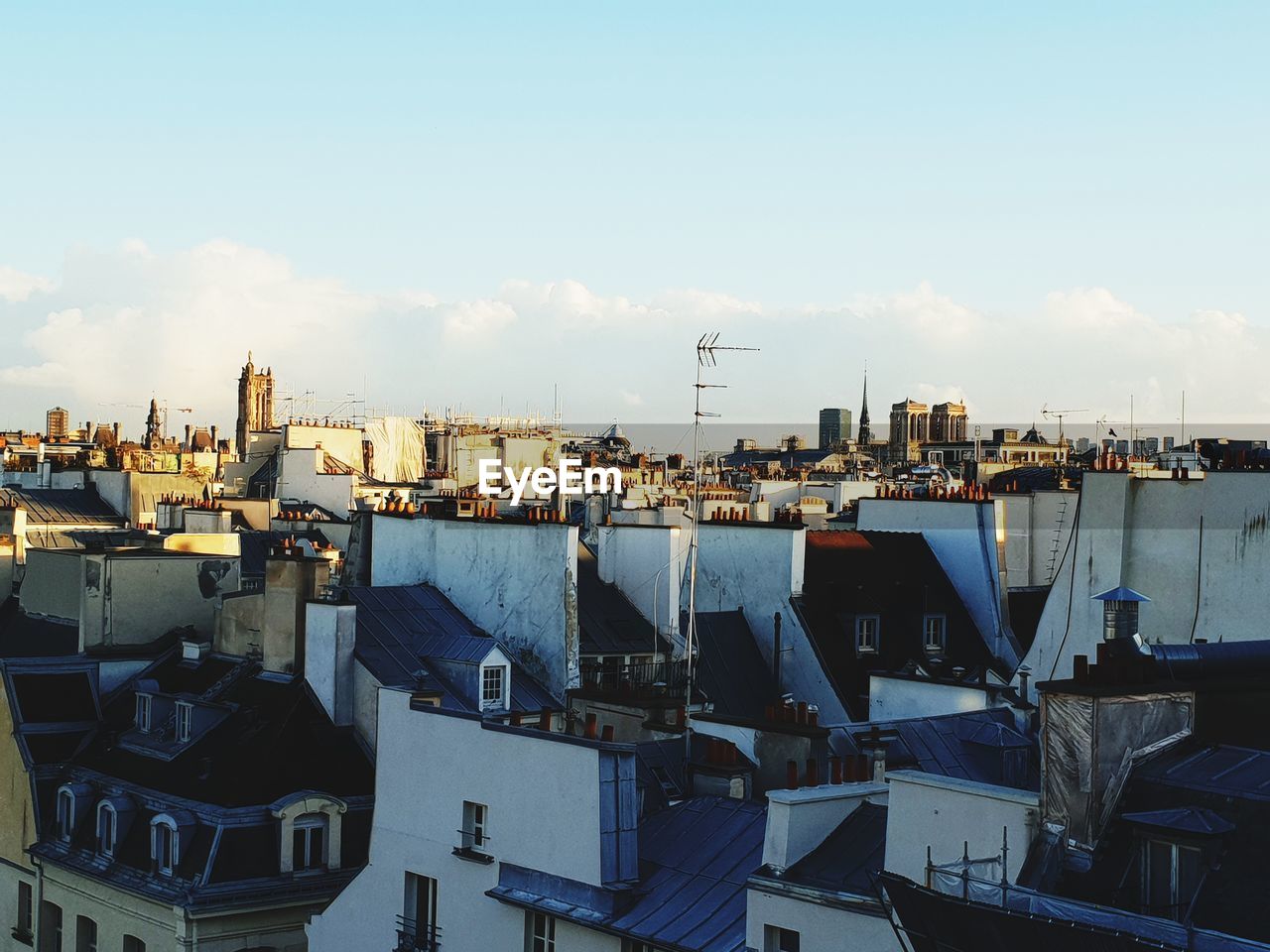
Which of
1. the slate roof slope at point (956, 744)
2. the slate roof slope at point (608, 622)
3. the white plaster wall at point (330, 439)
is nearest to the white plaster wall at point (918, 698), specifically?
the slate roof slope at point (956, 744)

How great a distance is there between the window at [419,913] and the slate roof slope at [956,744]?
595 cm

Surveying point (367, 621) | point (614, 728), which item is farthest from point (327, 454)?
point (614, 728)

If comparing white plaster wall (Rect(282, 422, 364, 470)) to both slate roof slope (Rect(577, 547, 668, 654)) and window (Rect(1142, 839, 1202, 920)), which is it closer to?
slate roof slope (Rect(577, 547, 668, 654))

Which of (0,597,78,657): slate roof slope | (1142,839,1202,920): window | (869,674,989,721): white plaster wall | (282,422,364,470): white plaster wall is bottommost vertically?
(0,597,78,657): slate roof slope

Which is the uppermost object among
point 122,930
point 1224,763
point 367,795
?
point 1224,763

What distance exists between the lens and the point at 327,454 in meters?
79.2

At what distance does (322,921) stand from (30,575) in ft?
53.0

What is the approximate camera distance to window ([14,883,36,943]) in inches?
1081

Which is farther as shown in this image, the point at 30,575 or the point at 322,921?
the point at 30,575

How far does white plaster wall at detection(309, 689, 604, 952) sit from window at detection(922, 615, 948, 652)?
17620mm

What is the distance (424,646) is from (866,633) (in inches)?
417

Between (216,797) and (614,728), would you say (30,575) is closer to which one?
(216,797)

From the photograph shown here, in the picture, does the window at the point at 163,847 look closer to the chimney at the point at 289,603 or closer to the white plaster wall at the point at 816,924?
the chimney at the point at 289,603

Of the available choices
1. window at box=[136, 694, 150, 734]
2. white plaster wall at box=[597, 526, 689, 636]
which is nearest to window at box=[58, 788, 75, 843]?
window at box=[136, 694, 150, 734]
